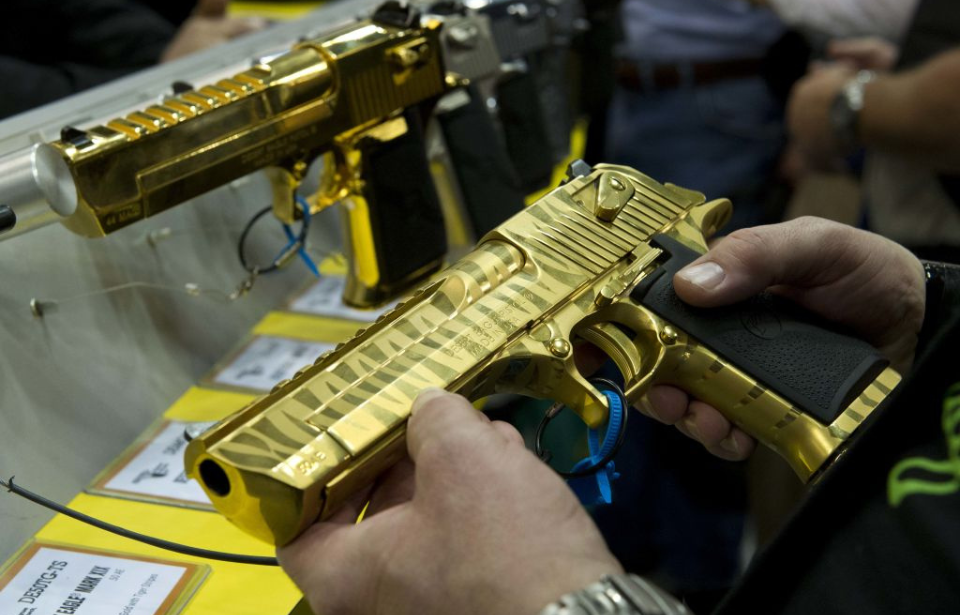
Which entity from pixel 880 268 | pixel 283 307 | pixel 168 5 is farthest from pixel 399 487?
pixel 168 5

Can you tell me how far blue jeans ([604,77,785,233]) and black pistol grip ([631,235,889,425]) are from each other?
3.72ft

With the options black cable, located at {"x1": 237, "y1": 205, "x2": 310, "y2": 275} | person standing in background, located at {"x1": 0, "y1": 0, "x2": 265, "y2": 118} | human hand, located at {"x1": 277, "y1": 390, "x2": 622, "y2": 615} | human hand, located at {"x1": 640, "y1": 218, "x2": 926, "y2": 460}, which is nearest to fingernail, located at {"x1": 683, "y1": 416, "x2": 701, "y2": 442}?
human hand, located at {"x1": 640, "y1": 218, "x2": 926, "y2": 460}

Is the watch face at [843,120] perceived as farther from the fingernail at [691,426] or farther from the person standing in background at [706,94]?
the fingernail at [691,426]

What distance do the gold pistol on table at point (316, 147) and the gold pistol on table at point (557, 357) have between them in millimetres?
298

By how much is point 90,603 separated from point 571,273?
0.48 meters

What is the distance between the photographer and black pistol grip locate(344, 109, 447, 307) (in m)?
1.03

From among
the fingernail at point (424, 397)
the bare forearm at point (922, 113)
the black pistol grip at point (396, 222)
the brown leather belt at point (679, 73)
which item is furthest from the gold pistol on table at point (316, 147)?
the brown leather belt at point (679, 73)

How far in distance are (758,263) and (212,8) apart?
3.93ft

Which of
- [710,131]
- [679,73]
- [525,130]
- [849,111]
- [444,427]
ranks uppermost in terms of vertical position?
[444,427]

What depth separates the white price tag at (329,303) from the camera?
1.11 meters

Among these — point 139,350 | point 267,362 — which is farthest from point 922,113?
point 139,350

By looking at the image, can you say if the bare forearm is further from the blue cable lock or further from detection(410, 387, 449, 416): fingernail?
detection(410, 387, 449, 416): fingernail

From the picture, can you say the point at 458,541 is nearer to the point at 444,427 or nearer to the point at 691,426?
the point at 444,427

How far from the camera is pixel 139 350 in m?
0.92
